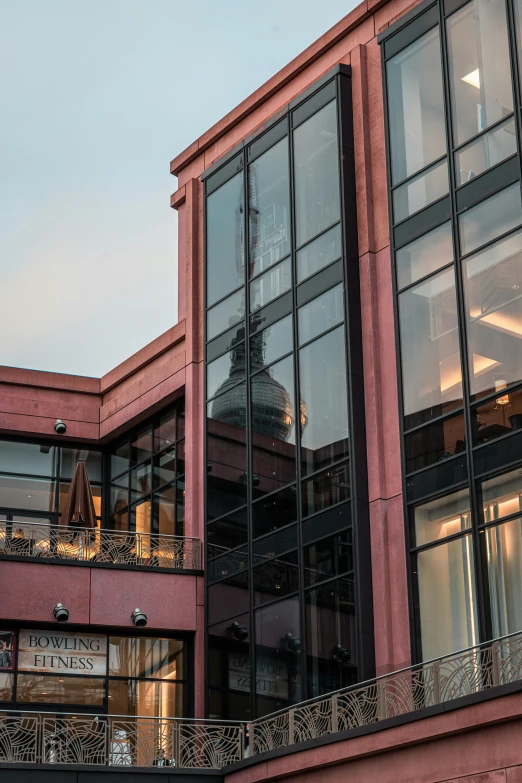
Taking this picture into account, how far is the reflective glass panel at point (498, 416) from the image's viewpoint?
21531mm

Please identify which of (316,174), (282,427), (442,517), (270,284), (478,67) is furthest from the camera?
(270,284)

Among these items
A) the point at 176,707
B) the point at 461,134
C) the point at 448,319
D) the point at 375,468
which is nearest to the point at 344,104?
the point at 461,134

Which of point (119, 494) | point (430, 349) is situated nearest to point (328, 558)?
point (430, 349)

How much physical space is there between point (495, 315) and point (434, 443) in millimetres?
2627

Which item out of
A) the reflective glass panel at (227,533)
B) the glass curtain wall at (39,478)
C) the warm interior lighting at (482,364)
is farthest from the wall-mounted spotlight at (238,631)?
the glass curtain wall at (39,478)

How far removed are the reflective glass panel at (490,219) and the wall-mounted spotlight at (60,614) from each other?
11750mm

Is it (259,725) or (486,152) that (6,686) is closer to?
(259,725)

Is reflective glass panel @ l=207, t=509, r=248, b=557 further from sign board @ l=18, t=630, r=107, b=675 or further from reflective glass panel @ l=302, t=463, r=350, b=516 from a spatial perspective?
sign board @ l=18, t=630, r=107, b=675

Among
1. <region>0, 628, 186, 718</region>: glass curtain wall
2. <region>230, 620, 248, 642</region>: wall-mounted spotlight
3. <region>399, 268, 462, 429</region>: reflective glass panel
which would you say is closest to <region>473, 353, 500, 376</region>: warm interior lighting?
<region>399, 268, 462, 429</region>: reflective glass panel

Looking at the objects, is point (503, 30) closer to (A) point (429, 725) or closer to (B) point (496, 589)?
(B) point (496, 589)

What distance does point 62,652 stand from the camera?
1112 inches

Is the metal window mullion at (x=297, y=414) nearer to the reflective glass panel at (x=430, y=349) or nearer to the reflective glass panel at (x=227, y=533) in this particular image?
the reflective glass panel at (x=227, y=533)

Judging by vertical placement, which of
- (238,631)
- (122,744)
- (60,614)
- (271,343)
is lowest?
(122,744)

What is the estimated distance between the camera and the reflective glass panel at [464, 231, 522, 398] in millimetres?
21984
